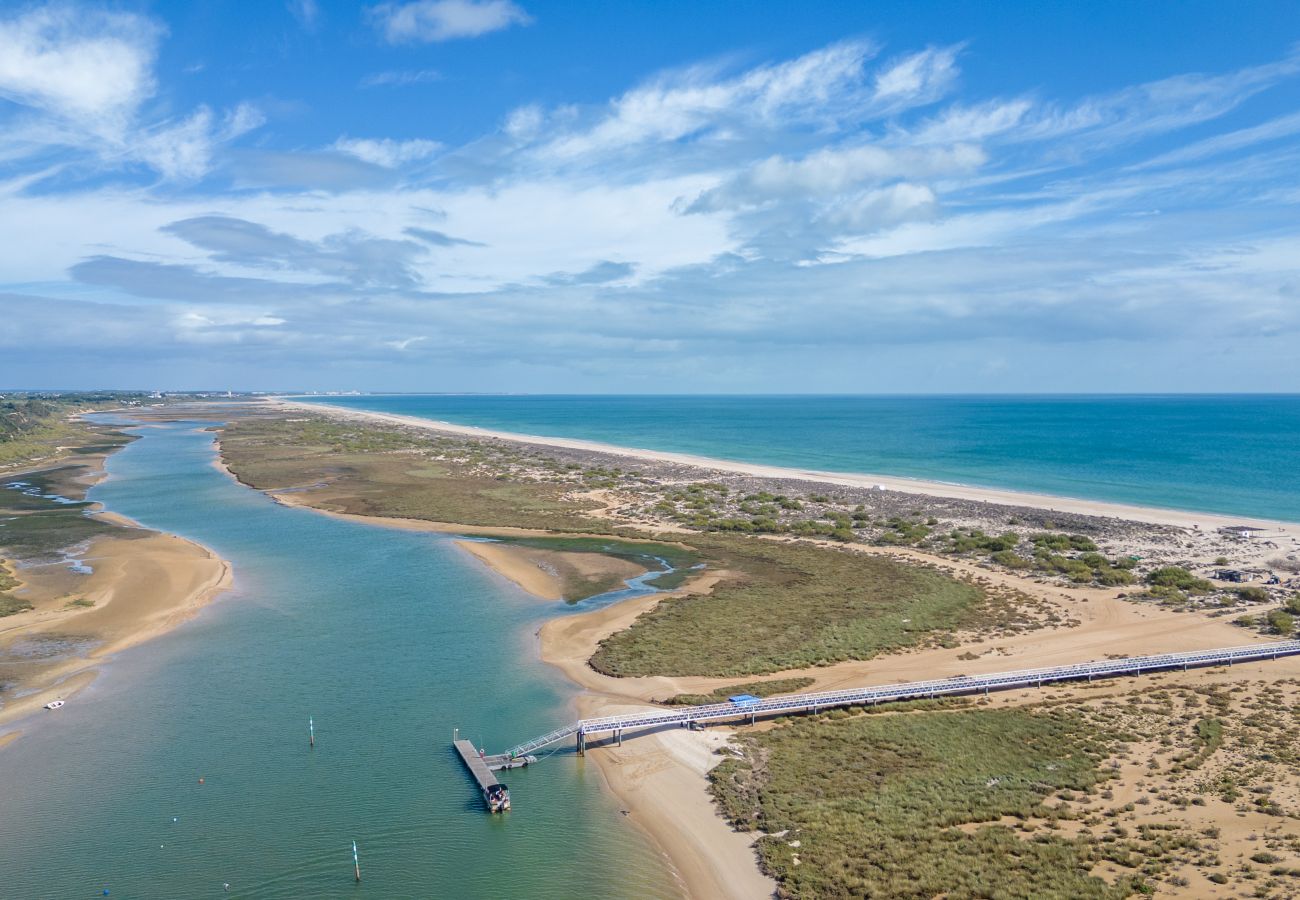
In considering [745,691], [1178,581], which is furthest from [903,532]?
[745,691]

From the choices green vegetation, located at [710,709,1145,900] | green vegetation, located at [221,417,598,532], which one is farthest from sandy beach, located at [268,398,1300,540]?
green vegetation, located at [710,709,1145,900]

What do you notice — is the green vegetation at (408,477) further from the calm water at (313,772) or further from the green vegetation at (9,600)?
the green vegetation at (9,600)

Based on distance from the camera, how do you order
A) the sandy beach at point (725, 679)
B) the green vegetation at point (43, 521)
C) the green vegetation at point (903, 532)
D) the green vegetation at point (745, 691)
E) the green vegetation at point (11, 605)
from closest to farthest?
the sandy beach at point (725, 679) < the green vegetation at point (745, 691) < the green vegetation at point (11, 605) < the green vegetation at point (43, 521) < the green vegetation at point (903, 532)

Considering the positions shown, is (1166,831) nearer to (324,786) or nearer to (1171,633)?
(1171,633)

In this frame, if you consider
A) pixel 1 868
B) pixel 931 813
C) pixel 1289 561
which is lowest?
pixel 1 868

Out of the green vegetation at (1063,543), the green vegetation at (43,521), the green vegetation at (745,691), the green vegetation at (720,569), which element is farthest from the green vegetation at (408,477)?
the green vegetation at (745,691)

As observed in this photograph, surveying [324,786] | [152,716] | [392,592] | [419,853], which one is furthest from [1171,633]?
[152,716]
